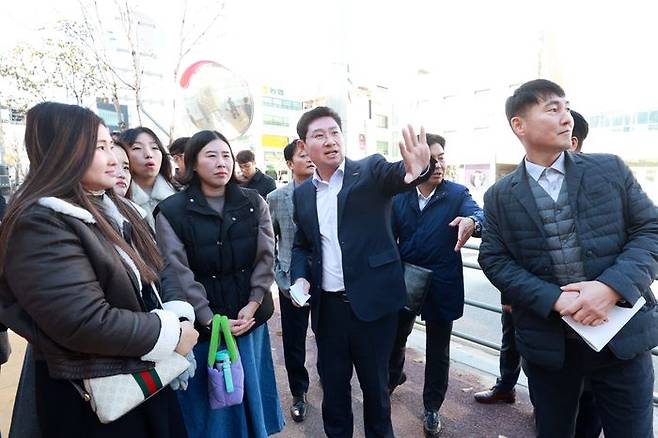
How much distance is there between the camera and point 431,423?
280 centimetres

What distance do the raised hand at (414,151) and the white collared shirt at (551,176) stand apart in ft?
1.62

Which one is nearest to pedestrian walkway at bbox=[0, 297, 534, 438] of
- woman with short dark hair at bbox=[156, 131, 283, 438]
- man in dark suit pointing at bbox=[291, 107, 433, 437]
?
man in dark suit pointing at bbox=[291, 107, 433, 437]

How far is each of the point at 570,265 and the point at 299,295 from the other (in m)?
1.33

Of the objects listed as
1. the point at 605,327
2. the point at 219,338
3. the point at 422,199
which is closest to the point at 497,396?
the point at 422,199

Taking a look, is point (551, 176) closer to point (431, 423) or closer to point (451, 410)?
point (431, 423)

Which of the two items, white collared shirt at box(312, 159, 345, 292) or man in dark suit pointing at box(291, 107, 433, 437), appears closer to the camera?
man in dark suit pointing at box(291, 107, 433, 437)

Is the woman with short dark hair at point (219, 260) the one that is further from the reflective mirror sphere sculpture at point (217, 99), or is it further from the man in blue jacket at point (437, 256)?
the reflective mirror sphere sculpture at point (217, 99)

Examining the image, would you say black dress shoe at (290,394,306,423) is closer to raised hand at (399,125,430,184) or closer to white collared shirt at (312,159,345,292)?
white collared shirt at (312,159,345,292)

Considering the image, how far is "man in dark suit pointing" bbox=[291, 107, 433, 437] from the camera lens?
2344mm

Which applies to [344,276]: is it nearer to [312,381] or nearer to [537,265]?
[537,265]

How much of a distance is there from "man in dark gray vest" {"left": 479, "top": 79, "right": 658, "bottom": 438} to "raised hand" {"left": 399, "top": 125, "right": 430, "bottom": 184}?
403 mm

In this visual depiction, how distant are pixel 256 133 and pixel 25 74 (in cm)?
3503

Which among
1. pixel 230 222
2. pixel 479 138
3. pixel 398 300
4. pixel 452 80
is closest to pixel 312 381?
pixel 398 300

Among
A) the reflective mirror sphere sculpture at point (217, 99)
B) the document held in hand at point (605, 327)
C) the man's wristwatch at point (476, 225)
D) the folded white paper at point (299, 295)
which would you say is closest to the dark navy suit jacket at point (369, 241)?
the folded white paper at point (299, 295)
